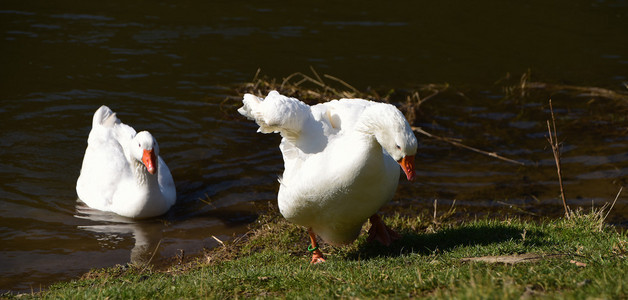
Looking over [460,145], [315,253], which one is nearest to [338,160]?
[315,253]

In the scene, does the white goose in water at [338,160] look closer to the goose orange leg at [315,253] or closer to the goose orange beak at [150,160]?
the goose orange leg at [315,253]

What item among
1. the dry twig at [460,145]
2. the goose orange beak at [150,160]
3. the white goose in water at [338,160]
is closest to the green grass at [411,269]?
the white goose in water at [338,160]

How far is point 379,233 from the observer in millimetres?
6957

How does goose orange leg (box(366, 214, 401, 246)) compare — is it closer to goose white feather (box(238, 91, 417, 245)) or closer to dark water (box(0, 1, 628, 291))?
goose white feather (box(238, 91, 417, 245))

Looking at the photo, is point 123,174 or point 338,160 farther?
point 123,174

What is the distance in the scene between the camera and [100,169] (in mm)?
9828

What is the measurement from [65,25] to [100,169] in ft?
24.4

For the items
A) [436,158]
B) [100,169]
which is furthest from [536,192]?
[100,169]

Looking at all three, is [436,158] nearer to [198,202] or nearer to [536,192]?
[536,192]

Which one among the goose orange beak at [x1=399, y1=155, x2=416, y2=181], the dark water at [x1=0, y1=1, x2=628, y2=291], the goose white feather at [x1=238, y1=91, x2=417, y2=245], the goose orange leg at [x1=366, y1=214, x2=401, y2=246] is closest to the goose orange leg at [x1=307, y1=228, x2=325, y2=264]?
the goose white feather at [x1=238, y1=91, x2=417, y2=245]

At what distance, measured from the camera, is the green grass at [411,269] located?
169 inches

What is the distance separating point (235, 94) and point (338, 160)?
7.38m

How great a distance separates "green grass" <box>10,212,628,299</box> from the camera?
429cm

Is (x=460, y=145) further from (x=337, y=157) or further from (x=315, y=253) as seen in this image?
(x=337, y=157)
